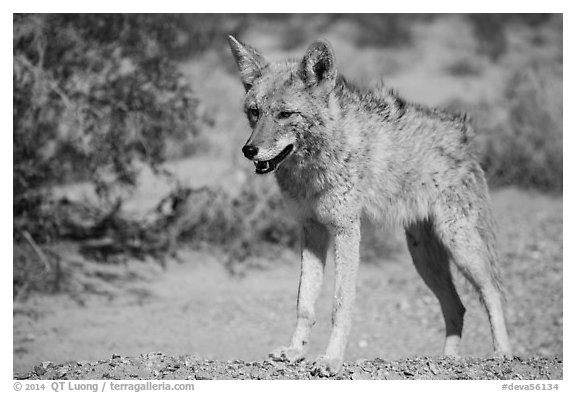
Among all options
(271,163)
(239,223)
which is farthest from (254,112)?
(239,223)

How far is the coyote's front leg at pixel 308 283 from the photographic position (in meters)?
6.13

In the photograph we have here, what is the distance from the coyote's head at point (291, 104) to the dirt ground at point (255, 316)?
2.91m

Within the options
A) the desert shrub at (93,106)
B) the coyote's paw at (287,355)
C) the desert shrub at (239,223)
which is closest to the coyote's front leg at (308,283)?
the coyote's paw at (287,355)

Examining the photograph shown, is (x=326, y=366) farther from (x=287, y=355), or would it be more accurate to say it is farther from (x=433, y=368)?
(x=433, y=368)

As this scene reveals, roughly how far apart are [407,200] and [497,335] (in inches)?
56.7

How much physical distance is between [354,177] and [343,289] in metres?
0.91

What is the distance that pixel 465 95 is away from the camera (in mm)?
19781

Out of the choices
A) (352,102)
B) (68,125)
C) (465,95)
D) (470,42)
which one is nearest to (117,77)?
(68,125)

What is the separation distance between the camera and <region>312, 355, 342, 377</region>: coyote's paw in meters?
5.70

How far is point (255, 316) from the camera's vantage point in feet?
33.2

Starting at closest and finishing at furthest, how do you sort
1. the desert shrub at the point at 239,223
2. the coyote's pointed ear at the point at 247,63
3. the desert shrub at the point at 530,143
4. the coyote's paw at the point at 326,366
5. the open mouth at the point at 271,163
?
the coyote's paw at the point at 326,366 < the open mouth at the point at 271,163 < the coyote's pointed ear at the point at 247,63 < the desert shrub at the point at 239,223 < the desert shrub at the point at 530,143

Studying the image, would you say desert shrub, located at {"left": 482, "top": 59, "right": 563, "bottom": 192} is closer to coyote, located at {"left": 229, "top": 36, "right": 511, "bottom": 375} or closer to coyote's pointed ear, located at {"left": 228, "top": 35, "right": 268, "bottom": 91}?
coyote, located at {"left": 229, "top": 36, "right": 511, "bottom": 375}

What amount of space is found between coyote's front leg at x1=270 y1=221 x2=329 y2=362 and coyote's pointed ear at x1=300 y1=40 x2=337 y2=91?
46.5 inches

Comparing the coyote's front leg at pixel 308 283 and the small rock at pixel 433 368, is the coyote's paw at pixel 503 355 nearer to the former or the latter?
the small rock at pixel 433 368
